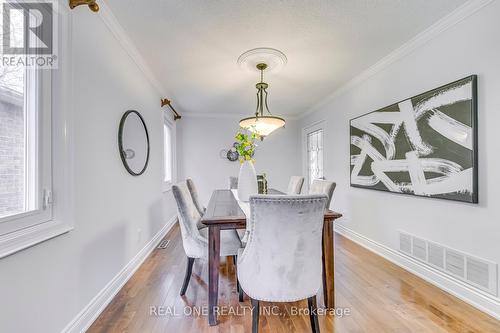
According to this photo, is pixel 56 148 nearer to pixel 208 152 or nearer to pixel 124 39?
pixel 124 39

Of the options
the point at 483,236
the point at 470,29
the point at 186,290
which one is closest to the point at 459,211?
the point at 483,236

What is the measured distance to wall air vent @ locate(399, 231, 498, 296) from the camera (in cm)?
171

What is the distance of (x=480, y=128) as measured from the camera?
5.76ft

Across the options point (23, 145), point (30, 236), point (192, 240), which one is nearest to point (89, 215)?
point (30, 236)

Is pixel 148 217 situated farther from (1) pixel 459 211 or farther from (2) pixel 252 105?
(1) pixel 459 211

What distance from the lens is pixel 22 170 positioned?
1.19 metres

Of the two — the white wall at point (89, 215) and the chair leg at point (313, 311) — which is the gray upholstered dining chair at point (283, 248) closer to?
the chair leg at point (313, 311)

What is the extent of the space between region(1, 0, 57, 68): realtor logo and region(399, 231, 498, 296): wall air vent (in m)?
3.26

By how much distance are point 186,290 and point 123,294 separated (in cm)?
54

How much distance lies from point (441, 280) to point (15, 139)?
128 inches

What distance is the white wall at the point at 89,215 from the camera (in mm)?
1146

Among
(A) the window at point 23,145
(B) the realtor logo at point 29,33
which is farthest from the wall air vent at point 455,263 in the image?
(B) the realtor logo at point 29,33

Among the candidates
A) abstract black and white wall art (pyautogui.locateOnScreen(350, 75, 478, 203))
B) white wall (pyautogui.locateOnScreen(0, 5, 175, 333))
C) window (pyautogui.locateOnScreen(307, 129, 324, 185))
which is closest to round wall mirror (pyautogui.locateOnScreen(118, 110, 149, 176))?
white wall (pyautogui.locateOnScreen(0, 5, 175, 333))

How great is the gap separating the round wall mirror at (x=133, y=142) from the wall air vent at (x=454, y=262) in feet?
9.87
